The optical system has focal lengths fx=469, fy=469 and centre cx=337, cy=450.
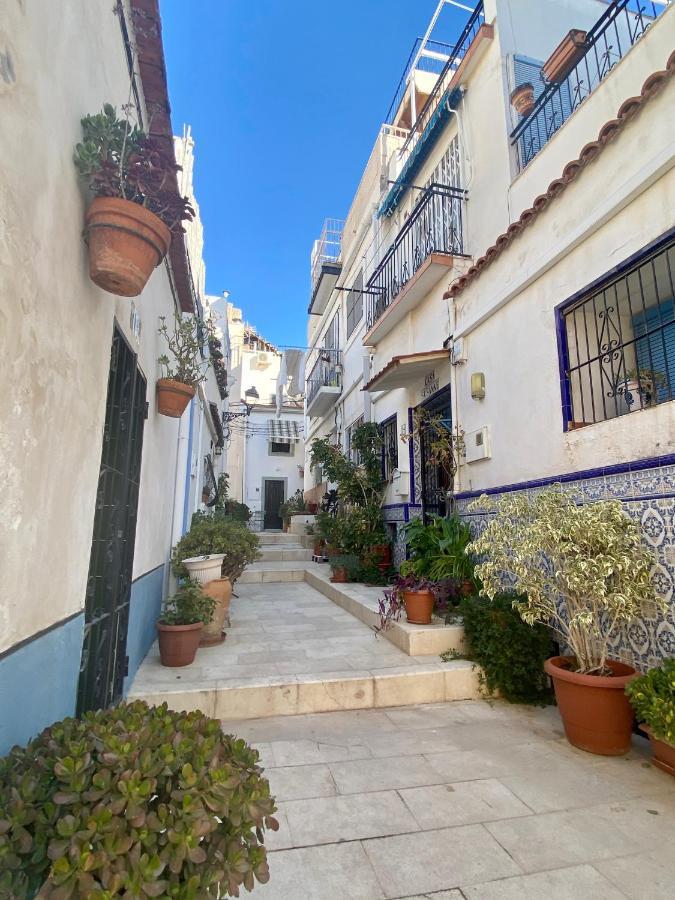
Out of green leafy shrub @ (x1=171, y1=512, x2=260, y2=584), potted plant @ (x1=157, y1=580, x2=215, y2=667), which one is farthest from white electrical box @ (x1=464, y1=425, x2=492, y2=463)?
potted plant @ (x1=157, y1=580, x2=215, y2=667)

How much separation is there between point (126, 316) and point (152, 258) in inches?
45.2

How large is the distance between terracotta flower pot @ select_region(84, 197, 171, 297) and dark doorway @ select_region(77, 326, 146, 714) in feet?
3.27

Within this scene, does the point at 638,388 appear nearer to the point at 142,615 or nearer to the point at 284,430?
the point at 142,615

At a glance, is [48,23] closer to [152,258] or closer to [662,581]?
[152,258]

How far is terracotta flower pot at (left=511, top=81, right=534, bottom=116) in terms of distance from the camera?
641cm

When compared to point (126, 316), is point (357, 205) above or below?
above

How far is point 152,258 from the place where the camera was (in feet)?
7.80

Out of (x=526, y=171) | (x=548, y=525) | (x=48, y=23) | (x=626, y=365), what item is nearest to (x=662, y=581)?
(x=548, y=525)

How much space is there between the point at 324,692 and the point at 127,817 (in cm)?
305

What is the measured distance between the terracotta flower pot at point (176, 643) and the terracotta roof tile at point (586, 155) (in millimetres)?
5528

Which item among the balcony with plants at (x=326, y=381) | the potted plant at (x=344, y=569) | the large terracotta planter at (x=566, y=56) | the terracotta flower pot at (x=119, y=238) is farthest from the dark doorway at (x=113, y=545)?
the balcony with plants at (x=326, y=381)

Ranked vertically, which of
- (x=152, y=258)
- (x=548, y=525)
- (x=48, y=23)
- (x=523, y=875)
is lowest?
(x=523, y=875)

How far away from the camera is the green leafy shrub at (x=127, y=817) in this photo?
1.22 m

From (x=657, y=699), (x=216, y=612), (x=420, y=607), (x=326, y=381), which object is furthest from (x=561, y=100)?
(x=326, y=381)
